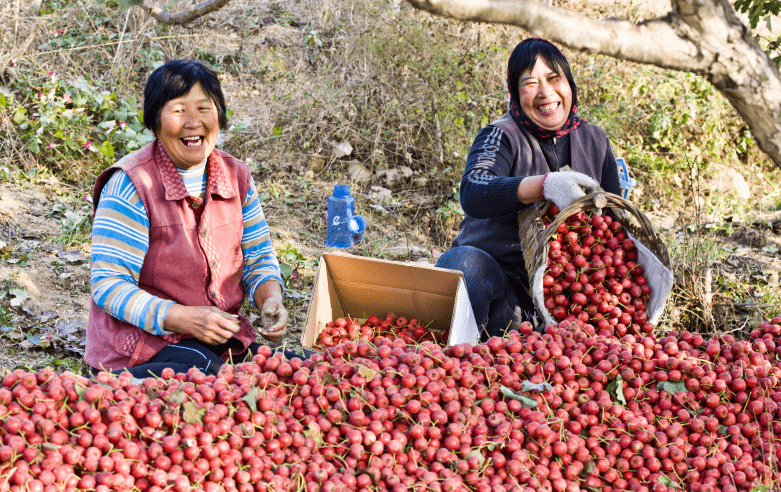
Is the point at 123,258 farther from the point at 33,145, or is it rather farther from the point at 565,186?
the point at 33,145

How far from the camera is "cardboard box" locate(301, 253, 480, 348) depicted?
265 cm

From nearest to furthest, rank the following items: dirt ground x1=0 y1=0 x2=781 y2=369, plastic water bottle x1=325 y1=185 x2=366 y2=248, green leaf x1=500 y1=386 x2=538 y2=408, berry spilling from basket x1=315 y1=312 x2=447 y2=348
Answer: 1. green leaf x1=500 y1=386 x2=538 y2=408
2. berry spilling from basket x1=315 y1=312 x2=447 y2=348
3. dirt ground x1=0 y1=0 x2=781 y2=369
4. plastic water bottle x1=325 y1=185 x2=366 y2=248

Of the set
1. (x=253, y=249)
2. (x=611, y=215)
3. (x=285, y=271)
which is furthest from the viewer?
(x=285, y=271)

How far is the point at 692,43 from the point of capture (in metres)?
1.38

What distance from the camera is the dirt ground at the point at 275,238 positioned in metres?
3.40

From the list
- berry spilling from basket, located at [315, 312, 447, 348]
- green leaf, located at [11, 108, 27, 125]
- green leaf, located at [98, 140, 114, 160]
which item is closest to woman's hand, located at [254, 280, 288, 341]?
berry spilling from basket, located at [315, 312, 447, 348]

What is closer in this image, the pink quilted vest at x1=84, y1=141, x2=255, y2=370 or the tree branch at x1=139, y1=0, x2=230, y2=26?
the tree branch at x1=139, y1=0, x2=230, y2=26

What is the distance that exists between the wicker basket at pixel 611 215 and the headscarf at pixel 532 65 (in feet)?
1.74

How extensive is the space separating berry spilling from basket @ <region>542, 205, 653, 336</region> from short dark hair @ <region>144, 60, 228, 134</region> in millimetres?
1377

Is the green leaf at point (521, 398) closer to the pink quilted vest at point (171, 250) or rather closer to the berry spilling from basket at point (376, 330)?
the berry spilling from basket at point (376, 330)

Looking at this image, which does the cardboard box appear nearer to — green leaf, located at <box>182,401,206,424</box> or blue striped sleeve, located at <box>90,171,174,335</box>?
blue striped sleeve, located at <box>90,171,174,335</box>

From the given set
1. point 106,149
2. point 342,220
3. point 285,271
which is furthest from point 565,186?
point 106,149

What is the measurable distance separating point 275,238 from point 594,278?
2.65 m

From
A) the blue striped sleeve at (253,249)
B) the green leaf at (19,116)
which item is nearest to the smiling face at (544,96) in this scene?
the blue striped sleeve at (253,249)
